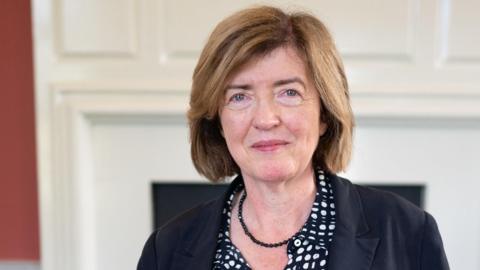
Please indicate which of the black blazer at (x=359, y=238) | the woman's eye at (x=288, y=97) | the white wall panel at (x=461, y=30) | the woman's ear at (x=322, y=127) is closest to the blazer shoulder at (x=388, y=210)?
the black blazer at (x=359, y=238)

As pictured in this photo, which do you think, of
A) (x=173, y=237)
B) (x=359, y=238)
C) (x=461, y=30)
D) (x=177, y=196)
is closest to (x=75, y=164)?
(x=177, y=196)

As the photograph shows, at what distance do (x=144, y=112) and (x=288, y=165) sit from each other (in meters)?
0.85

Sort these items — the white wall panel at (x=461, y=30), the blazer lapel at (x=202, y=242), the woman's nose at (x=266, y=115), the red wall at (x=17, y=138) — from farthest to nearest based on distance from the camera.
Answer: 1. the red wall at (x=17, y=138)
2. the white wall panel at (x=461, y=30)
3. the blazer lapel at (x=202, y=242)
4. the woman's nose at (x=266, y=115)

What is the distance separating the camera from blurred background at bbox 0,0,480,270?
66.4 inches

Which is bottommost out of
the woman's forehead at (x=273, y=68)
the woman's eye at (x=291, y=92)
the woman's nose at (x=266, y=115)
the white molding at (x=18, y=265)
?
the white molding at (x=18, y=265)

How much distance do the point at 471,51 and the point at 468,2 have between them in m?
0.15

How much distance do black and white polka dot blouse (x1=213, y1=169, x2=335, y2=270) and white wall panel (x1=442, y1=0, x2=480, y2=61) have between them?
2.63 ft

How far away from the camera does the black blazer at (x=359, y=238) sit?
39.8 inches

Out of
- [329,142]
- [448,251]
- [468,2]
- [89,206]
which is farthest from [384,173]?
[89,206]

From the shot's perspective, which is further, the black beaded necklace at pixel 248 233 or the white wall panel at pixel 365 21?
the white wall panel at pixel 365 21

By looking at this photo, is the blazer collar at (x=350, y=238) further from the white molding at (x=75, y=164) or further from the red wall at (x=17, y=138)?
the red wall at (x=17, y=138)

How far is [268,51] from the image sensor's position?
3.31ft

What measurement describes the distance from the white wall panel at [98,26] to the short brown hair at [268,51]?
0.73 metres

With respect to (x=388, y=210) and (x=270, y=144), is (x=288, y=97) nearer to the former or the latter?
(x=270, y=144)
